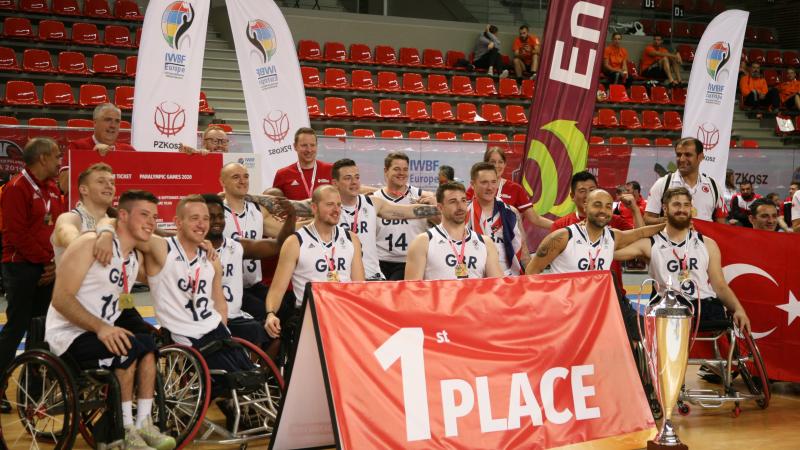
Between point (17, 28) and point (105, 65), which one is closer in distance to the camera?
point (105, 65)

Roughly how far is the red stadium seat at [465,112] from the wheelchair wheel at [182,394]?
505 inches

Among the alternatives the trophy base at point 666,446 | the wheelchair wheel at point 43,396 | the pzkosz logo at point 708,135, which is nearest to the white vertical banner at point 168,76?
the wheelchair wheel at point 43,396

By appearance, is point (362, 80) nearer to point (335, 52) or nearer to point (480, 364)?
point (335, 52)

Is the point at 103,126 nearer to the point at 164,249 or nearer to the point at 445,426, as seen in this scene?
the point at 164,249

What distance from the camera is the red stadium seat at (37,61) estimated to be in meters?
14.9

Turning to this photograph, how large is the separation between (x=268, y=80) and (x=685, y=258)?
521 cm

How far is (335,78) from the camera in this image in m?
17.4

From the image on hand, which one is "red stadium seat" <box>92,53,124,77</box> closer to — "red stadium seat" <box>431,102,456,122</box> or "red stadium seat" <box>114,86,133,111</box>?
"red stadium seat" <box>114,86,133,111</box>

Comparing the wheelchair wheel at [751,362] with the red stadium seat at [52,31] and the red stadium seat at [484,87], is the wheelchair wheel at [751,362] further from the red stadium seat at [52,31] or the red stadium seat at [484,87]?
the red stadium seat at [52,31]

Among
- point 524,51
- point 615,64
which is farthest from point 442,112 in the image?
point 615,64

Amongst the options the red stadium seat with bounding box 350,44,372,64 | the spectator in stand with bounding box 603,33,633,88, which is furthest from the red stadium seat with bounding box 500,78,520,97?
the red stadium seat with bounding box 350,44,372,64

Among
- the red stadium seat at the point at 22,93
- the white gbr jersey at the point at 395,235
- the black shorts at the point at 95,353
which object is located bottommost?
the black shorts at the point at 95,353

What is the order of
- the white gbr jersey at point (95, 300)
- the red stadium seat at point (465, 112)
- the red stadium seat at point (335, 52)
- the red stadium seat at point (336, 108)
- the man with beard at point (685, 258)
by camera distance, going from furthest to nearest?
the red stadium seat at point (335, 52) < the red stadium seat at point (465, 112) < the red stadium seat at point (336, 108) < the man with beard at point (685, 258) < the white gbr jersey at point (95, 300)

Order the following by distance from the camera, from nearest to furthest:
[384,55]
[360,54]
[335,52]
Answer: [335,52]
[360,54]
[384,55]
